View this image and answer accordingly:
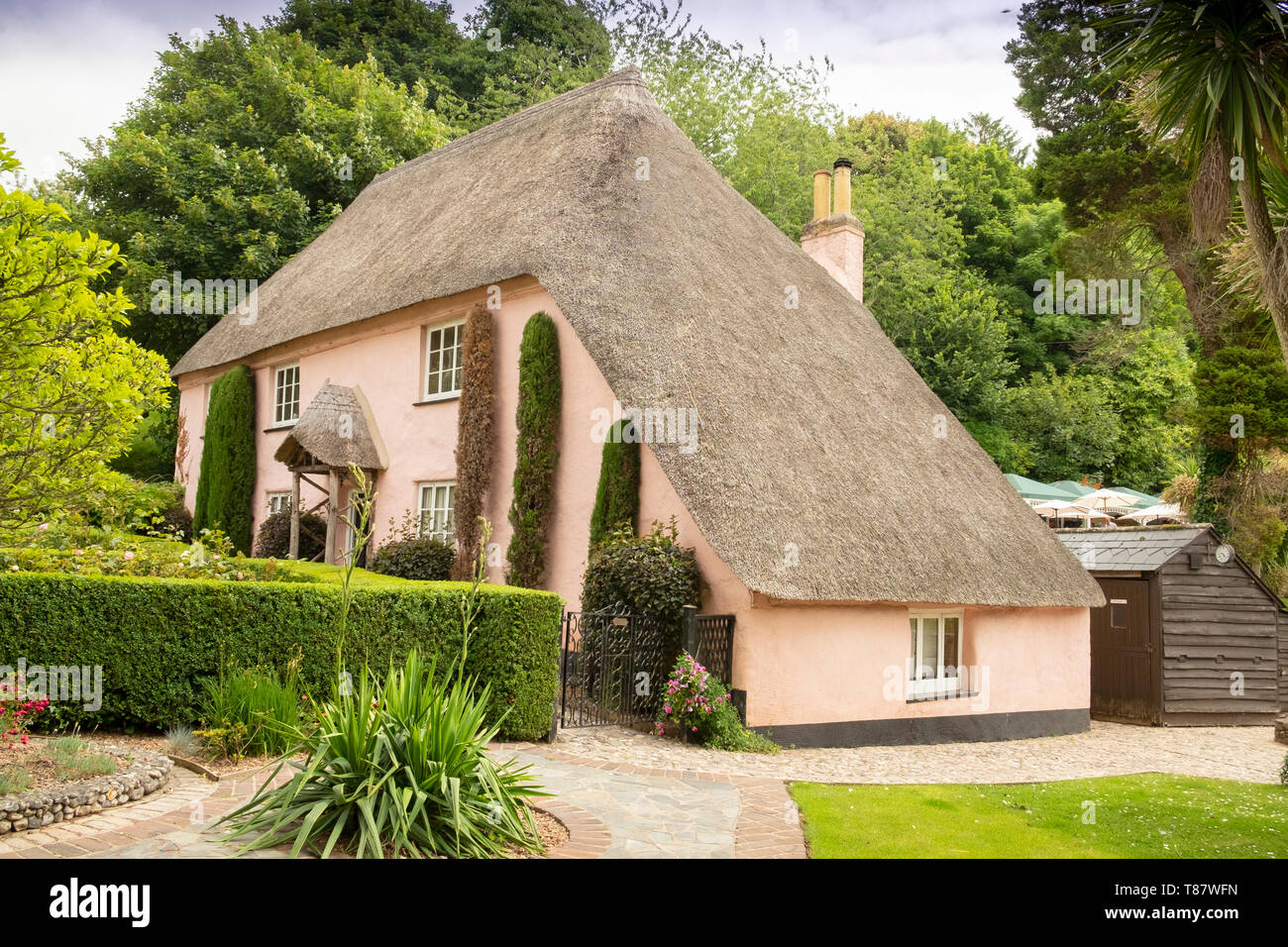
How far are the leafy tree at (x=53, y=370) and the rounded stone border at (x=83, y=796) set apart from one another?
2.11 meters

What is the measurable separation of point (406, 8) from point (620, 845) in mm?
37724

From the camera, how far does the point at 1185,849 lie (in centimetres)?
656

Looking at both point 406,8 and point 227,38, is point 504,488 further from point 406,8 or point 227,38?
point 406,8

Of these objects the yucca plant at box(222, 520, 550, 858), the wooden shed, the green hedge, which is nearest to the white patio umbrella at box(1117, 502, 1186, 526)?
the wooden shed

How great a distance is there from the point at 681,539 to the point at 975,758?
14.0 ft

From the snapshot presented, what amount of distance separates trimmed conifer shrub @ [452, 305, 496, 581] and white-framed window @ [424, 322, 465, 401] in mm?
772

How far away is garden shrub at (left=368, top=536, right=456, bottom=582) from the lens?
47.7ft

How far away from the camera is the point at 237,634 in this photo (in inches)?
327

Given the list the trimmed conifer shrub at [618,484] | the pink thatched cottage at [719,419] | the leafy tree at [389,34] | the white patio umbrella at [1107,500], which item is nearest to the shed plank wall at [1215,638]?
the pink thatched cottage at [719,419]

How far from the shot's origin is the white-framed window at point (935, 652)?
13.3 m

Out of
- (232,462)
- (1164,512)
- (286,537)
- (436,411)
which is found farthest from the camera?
(1164,512)

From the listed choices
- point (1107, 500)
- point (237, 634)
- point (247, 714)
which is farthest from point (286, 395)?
point (1107, 500)

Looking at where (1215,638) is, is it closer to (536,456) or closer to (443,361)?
(536,456)
